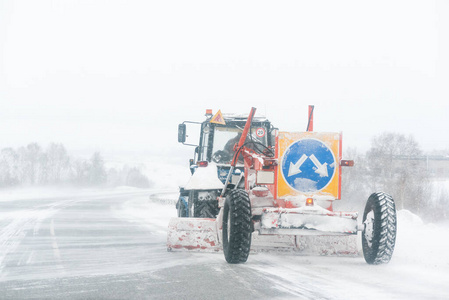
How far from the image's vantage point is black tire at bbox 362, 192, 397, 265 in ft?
21.6

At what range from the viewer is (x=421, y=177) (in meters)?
50.7

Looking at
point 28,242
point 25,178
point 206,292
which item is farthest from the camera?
point 25,178

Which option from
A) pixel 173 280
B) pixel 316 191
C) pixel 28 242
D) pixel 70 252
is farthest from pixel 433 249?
pixel 28 242

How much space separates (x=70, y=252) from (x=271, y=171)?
12.9ft

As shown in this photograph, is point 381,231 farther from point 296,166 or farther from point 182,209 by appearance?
point 182,209

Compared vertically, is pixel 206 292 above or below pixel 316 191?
below

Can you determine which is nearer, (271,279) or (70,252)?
(271,279)

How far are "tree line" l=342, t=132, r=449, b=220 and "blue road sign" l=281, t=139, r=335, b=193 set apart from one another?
3648 centimetres

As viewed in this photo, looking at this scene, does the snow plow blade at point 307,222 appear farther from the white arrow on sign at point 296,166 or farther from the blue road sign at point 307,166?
the white arrow on sign at point 296,166

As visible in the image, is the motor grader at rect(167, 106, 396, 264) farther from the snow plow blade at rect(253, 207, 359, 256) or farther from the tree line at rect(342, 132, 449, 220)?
the tree line at rect(342, 132, 449, 220)

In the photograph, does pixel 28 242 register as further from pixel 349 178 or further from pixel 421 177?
pixel 421 177

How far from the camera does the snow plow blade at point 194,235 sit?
7.85m

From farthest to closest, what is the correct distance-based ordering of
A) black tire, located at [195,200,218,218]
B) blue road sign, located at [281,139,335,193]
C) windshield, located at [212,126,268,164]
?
windshield, located at [212,126,268,164] → black tire, located at [195,200,218,218] → blue road sign, located at [281,139,335,193]

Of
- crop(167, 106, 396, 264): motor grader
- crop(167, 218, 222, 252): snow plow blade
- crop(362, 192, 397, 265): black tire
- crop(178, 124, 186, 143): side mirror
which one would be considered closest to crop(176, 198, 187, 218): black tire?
crop(178, 124, 186, 143): side mirror
